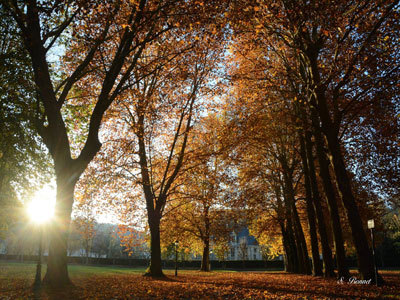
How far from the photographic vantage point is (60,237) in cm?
958

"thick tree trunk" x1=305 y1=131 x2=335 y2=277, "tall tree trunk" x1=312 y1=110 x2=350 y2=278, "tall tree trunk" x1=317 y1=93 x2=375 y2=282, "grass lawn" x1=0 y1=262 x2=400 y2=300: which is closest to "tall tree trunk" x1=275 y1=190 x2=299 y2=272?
"thick tree trunk" x1=305 y1=131 x2=335 y2=277

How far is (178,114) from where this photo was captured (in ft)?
61.1

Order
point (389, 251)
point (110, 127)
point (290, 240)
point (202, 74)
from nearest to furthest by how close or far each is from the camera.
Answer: point (202, 74), point (110, 127), point (290, 240), point (389, 251)

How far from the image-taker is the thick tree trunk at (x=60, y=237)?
9328 millimetres

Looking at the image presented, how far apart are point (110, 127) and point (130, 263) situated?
46085 mm

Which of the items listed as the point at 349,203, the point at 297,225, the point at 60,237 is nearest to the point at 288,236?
the point at 297,225

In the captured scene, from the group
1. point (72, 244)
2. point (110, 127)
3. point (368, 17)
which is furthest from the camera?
point (72, 244)

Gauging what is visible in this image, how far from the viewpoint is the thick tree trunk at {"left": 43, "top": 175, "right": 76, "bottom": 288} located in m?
9.33

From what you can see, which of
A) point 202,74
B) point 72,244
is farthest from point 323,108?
point 72,244

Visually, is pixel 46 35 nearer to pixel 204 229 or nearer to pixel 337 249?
pixel 337 249

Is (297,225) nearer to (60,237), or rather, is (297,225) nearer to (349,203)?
(349,203)

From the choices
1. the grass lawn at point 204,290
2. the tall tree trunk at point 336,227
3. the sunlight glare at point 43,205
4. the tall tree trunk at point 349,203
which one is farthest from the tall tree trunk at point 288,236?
the sunlight glare at point 43,205

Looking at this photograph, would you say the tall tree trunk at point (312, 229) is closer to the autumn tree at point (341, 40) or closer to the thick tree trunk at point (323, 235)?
the thick tree trunk at point (323, 235)

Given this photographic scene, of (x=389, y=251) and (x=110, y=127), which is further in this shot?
(x=389, y=251)
